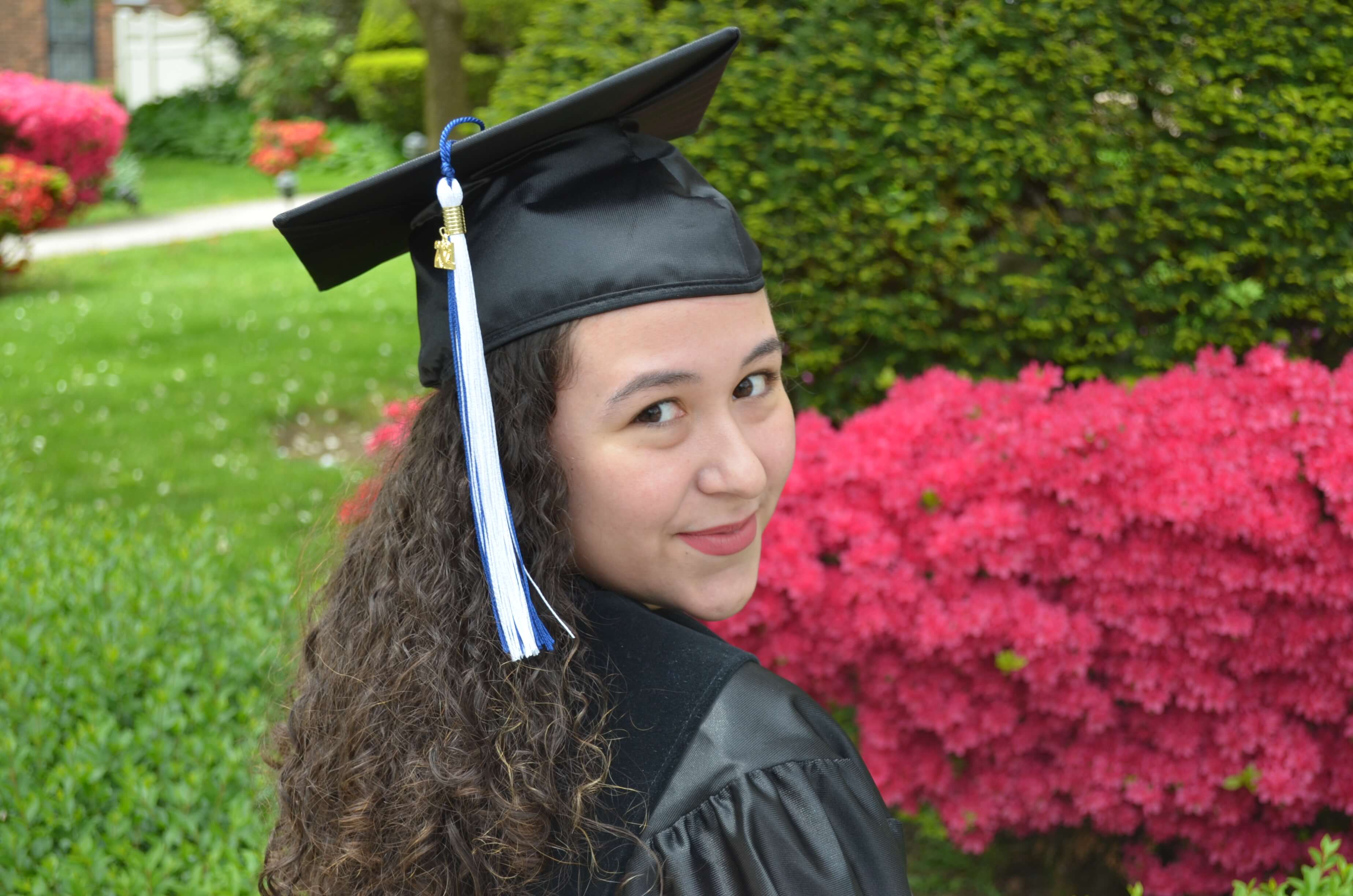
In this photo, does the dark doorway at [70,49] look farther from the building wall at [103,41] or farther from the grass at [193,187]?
the grass at [193,187]

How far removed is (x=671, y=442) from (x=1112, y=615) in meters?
1.48

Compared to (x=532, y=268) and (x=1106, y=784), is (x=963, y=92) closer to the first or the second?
(x=1106, y=784)

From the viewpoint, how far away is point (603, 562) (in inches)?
57.7

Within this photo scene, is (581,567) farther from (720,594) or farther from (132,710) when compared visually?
(132,710)

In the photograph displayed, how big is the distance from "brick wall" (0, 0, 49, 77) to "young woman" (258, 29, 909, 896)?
91.8 ft

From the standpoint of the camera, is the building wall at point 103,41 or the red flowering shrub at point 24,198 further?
the building wall at point 103,41

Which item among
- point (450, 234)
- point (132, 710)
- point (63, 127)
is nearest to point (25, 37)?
point (63, 127)

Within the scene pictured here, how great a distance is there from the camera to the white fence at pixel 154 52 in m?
24.8

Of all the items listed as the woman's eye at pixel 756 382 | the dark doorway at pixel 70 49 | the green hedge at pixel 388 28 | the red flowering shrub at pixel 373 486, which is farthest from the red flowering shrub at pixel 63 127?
the dark doorway at pixel 70 49

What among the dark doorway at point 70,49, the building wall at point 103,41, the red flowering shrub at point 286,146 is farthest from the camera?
the dark doorway at point 70,49

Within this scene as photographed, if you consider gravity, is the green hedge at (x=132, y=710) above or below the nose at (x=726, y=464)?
below

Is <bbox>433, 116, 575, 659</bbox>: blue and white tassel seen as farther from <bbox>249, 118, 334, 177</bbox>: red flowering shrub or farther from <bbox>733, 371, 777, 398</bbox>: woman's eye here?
<bbox>249, 118, 334, 177</bbox>: red flowering shrub

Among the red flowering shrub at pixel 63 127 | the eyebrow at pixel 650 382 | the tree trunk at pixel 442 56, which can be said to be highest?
the eyebrow at pixel 650 382

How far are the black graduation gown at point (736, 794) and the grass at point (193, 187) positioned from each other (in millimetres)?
14581
